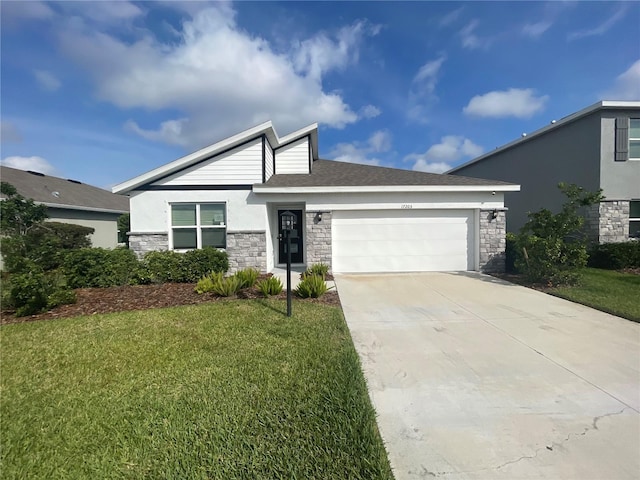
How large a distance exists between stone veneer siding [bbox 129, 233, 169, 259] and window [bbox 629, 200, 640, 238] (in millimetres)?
16711

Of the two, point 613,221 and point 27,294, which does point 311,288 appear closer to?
point 27,294

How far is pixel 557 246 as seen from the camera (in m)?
7.86

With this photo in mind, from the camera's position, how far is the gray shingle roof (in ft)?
32.5

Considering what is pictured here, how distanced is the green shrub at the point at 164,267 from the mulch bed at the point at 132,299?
0.36 m

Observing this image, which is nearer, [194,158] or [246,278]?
[246,278]

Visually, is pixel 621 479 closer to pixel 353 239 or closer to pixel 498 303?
pixel 498 303

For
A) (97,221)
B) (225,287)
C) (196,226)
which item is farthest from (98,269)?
(97,221)

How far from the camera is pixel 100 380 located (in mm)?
3332

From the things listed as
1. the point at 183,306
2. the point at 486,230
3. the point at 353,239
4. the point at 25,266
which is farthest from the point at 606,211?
the point at 25,266

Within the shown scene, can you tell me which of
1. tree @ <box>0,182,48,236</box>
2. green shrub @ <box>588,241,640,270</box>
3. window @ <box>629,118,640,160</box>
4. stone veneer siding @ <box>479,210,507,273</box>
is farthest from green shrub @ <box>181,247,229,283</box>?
window @ <box>629,118,640,160</box>

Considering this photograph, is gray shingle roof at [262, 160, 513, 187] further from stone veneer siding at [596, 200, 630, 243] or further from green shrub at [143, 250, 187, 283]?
stone veneer siding at [596, 200, 630, 243]

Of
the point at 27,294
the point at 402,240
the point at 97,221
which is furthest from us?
the point at 97,221

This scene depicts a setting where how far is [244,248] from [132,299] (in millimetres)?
3618

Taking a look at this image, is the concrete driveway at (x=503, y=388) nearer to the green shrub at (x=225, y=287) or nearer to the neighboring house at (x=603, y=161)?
the green shrub at (x=225, y=287)
